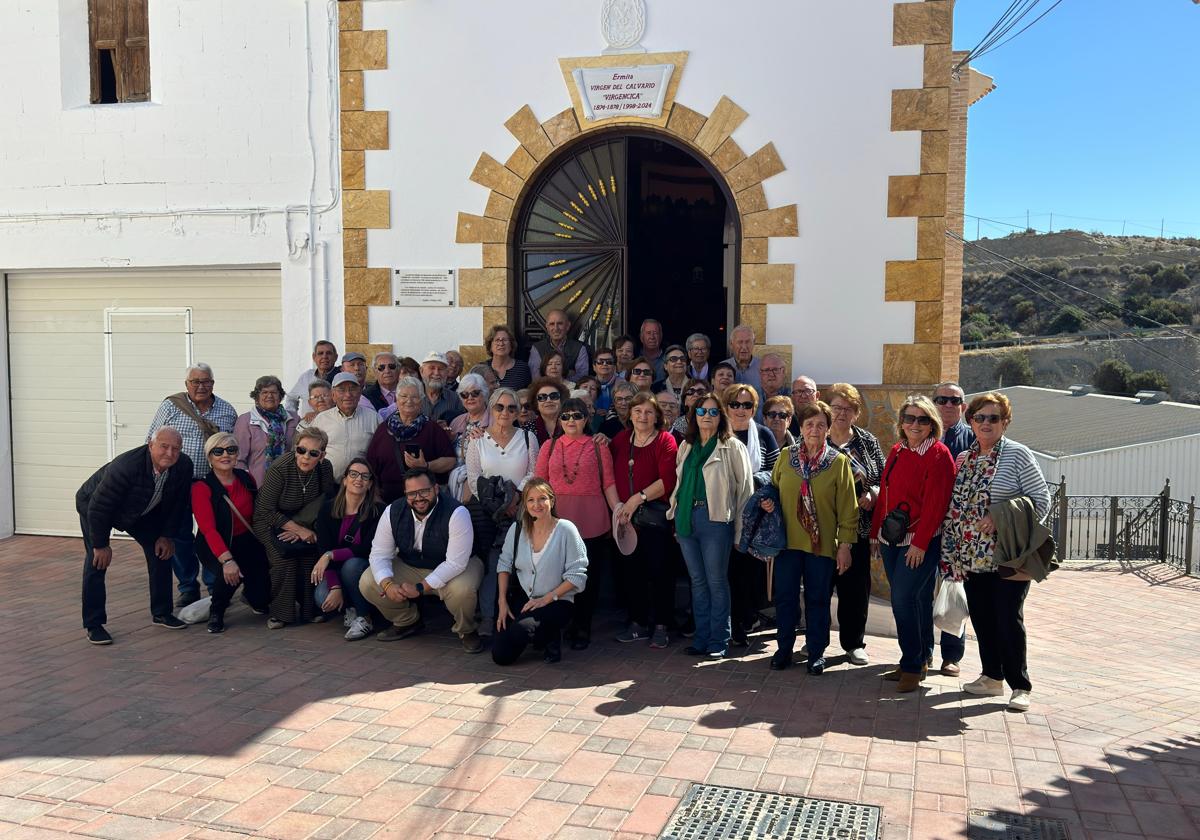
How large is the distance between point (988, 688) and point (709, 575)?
1.60 m

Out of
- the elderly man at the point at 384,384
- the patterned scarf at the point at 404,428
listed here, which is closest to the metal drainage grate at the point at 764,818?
the patterned scarf at the point at 404,428

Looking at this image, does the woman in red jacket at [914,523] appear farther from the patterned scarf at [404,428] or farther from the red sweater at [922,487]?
the patterned scarf at [404,428]

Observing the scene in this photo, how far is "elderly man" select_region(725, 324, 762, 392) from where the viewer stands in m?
7.02

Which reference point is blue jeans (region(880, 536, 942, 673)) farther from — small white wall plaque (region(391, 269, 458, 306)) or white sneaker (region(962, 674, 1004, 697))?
small white wall plaque (region(391, 269, 458, 306))

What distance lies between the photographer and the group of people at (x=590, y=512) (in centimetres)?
500

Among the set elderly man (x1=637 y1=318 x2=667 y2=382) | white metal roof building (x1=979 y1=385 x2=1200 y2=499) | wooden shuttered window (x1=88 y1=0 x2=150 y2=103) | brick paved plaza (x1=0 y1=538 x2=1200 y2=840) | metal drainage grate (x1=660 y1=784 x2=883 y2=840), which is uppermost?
wooden shuttered window (x1=88 y1=0 x2=150 y2=103)

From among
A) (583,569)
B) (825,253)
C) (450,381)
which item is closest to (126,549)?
(450,381)

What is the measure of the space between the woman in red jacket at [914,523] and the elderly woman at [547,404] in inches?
81.7

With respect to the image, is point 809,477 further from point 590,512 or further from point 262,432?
point 262,432

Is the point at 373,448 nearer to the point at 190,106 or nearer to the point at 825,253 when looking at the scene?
the point at 825,253

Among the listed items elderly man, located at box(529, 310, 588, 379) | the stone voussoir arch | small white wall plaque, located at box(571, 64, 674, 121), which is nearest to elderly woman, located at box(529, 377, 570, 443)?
elderly man, located at box(529, 310, 588, 379)

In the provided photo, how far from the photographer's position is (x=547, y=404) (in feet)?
20.0

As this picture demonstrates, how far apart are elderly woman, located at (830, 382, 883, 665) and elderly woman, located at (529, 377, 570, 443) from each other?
173cm

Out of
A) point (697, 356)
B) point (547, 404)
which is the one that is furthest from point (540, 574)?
point (697, 356)
